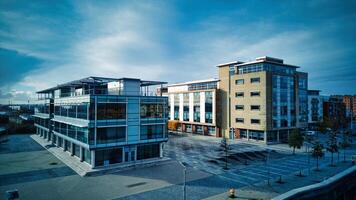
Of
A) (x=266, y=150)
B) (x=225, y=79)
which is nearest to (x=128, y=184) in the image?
(x=266, y=150)

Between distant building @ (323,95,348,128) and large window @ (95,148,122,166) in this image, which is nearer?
large window @ (95,148,122,166)

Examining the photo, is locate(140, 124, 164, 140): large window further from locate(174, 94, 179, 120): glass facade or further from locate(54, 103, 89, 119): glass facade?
locate(174, 94, 179, 120): glass facade

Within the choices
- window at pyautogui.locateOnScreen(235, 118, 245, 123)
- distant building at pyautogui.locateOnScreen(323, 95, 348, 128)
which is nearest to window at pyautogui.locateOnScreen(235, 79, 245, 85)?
window at pyautogui.locateOnScreen(235, 118, 245, 123)

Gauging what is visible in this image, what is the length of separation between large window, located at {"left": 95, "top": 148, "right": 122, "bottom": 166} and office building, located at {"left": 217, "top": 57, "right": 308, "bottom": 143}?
3496 centimetres

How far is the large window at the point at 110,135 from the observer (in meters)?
30.6

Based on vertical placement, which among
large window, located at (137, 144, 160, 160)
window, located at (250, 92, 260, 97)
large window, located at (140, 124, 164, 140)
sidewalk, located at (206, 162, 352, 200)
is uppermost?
window, located at (250, 92, 260, 97)

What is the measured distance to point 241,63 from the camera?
60.0 m

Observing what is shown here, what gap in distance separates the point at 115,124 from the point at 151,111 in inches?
245

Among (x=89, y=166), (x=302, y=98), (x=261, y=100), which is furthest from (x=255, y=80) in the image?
(x=89, y=166)

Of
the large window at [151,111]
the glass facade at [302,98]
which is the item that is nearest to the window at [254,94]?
the glass facade at [302,98]

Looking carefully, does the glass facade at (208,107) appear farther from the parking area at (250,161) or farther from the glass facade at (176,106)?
the parking area at (250,161)

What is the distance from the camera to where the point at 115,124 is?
104 feet

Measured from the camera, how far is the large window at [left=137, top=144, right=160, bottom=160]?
34.2 metres

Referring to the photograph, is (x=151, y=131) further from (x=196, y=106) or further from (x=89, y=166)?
(x=196, y=106)
